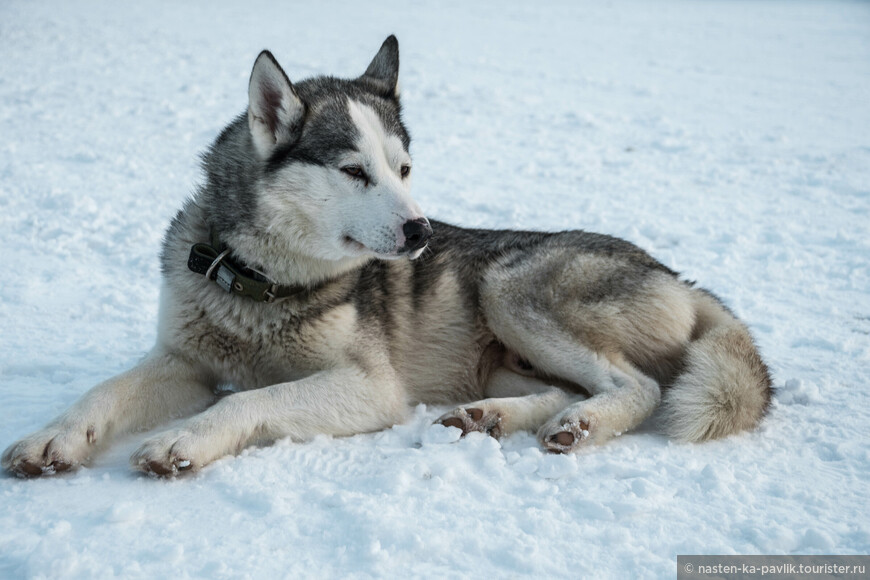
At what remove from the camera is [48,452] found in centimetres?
263

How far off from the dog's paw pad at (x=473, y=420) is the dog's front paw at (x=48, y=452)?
53.6 inches

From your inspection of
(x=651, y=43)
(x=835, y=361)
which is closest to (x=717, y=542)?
(x=835, y=361)

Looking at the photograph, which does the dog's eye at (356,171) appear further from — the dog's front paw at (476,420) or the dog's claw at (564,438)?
the dog's claw at (564,438)

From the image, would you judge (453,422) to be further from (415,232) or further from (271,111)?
(271,111)

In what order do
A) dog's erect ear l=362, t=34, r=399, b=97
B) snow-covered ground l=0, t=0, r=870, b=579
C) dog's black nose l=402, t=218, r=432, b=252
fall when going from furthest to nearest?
1. dog's erect ear l=362, t=34, r=399, b=97
2. dog's black nose l=402, t=218, r=432, b=252
3. snow-covered ground l=0, t=0, r=870, b=579

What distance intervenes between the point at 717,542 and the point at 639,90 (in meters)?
9.42

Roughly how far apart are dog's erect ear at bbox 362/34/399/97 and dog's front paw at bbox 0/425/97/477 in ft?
6.89

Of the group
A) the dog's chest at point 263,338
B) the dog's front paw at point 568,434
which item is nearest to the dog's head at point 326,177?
the dog's chest at point 263,338

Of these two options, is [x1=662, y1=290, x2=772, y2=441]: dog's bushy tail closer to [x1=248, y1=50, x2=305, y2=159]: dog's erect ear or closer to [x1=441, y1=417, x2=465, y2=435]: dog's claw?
[x1=441, y1=417, x2=465, y2=435]: dog's claw

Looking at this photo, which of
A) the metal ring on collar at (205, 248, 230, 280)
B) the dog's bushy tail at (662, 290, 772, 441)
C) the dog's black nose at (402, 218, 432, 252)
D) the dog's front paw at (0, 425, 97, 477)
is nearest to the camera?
the dog's front paw at (0, 425, 97, 477)

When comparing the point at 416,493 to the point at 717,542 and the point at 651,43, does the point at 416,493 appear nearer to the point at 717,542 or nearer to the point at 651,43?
the point at 717,542

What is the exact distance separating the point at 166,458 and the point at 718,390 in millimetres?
2174

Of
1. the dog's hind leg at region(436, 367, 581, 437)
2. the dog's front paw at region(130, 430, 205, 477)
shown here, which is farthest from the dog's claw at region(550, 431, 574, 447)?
the dog's front paw at region(130, 430, 205, 477)

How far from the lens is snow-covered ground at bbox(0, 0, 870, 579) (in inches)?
91.4
